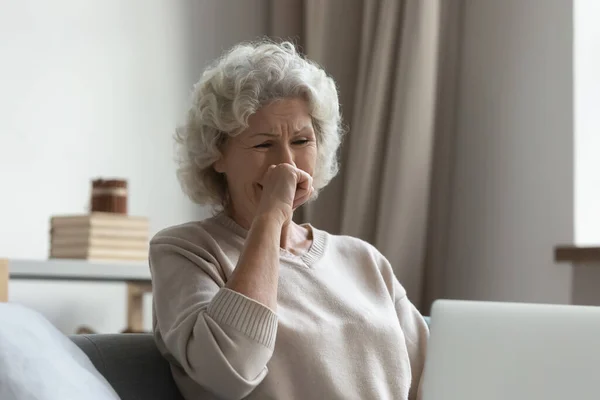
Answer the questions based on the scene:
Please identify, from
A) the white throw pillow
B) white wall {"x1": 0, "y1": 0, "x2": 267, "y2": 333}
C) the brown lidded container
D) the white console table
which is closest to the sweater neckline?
the white throw pillow

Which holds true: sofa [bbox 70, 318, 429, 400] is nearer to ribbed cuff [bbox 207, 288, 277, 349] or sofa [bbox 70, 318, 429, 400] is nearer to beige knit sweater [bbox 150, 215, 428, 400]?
beige knit sweater [bbox 150, 215, 428, 400]

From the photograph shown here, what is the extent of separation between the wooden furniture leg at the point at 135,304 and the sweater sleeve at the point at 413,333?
1455 millimetres

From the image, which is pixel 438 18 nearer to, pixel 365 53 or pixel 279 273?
pixel 365 53

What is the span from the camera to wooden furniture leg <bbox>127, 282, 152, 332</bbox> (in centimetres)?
321

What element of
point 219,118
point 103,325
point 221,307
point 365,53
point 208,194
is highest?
point 365,53

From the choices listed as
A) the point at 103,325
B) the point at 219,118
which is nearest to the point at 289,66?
the point at 219,118

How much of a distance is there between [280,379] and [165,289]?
23cm

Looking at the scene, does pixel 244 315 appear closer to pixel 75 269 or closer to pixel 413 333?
pixel 413 333

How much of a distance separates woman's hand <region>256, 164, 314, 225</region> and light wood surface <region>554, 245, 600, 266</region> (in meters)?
1.19

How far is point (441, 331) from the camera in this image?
1046 mm

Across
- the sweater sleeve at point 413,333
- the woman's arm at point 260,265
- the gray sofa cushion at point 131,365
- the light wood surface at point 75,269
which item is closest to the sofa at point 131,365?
the gray sofa cushion at point 131,365

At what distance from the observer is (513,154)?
2992 mm

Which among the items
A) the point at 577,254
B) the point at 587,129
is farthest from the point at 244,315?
the point at 587,129

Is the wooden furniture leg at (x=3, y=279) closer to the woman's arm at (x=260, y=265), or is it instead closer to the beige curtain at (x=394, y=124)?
the woman's arm at (x=260, y=265)
